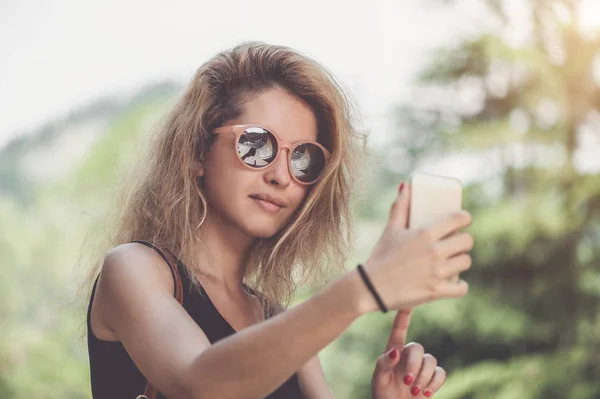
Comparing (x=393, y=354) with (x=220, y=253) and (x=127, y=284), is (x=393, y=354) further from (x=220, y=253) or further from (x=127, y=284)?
(x=127, y=284)

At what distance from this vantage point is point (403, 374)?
4.58 feet

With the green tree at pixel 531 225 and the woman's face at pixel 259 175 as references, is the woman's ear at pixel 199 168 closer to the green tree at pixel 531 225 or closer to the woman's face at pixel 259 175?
the woman's face at pixel 259 175

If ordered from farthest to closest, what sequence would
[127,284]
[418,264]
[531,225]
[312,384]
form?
[531,225] < [312,384] < [127,284] < [418,264]

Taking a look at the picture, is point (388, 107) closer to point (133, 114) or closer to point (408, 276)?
point (133, 114)

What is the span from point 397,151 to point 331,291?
261 inches

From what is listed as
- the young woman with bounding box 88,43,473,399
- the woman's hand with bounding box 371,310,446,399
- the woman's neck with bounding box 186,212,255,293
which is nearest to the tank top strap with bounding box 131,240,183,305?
the young woman with bounding box 88,43,473,399

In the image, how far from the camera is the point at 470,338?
6.99m

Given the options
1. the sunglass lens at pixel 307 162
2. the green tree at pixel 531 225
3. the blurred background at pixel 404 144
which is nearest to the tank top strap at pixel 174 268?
the sunglass lens at pixel 307 162

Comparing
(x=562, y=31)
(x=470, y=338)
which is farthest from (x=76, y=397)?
(x=562, y=31)

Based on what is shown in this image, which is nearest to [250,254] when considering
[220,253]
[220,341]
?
[220,253]

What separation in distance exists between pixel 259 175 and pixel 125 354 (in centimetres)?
39

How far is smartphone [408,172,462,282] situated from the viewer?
96 cm

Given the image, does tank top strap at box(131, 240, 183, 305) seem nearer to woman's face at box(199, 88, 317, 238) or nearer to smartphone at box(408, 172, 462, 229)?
woman's face at box(199, 88, 317, 238)

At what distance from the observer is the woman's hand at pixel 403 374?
139 centimetres
